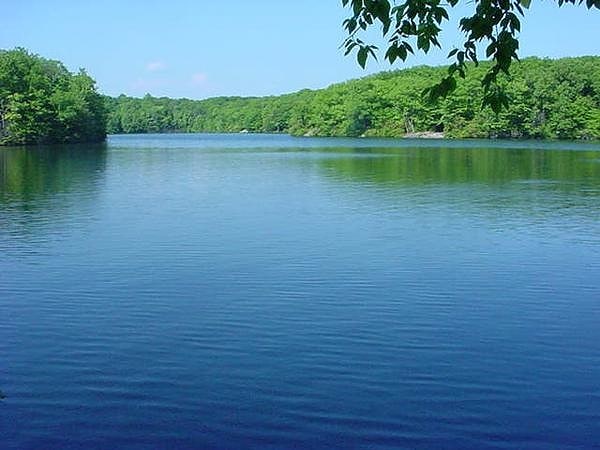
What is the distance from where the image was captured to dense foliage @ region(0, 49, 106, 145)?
77688mm

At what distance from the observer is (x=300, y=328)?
1116 centimetres

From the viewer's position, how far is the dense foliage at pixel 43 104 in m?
Result: 77.7

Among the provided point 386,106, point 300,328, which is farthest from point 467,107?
point 300,328

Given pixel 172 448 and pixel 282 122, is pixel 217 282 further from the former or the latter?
pixel 282 122

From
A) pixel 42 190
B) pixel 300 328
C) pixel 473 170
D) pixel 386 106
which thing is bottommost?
pixel 300 328

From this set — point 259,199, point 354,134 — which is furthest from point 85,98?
point 259,199

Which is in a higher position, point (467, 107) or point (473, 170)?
point (467, 107)

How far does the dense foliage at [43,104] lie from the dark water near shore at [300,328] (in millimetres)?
56314

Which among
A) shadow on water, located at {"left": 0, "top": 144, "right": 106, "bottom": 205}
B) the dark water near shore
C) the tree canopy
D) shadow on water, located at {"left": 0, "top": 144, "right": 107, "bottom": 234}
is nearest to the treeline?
shadow on water, located at {"left": 0, "top": 144, "right": 106, "bottom": 205}

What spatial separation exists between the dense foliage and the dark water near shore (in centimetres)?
5631

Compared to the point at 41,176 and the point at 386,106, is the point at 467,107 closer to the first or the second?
the point at 386,106

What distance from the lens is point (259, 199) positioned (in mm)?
29297

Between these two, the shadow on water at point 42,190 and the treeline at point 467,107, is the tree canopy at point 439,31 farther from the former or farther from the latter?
the treeline at point 467,107

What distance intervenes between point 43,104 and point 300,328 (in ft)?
250
